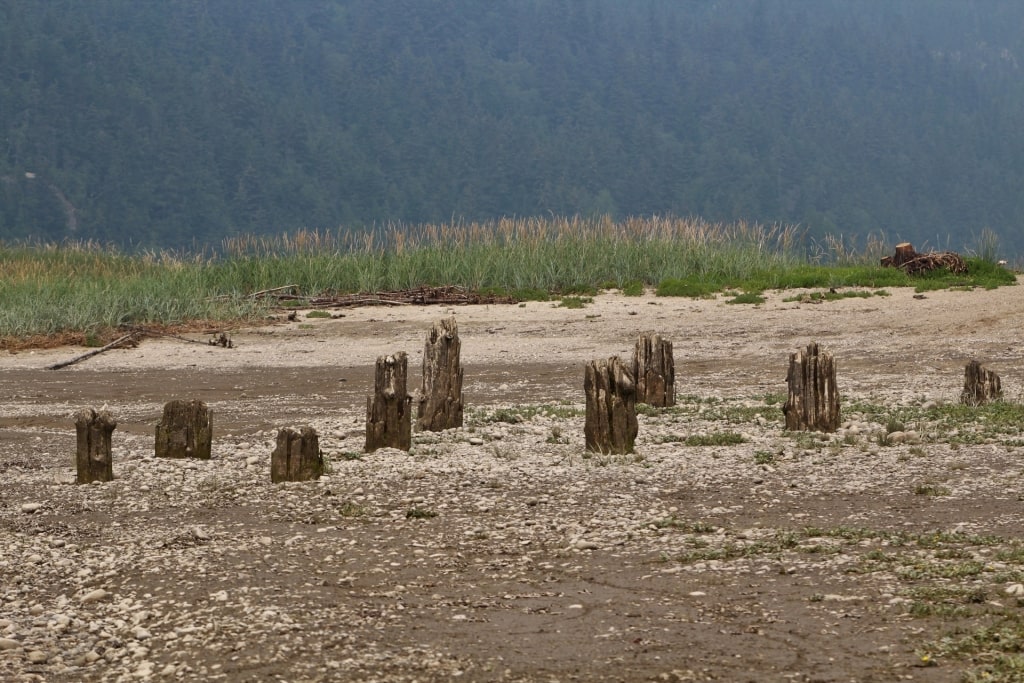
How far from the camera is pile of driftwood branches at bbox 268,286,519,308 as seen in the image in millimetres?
19578

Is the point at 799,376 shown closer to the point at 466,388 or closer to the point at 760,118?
the point at 466,388

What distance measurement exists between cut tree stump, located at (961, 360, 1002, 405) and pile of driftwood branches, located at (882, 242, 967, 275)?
1011 centimetres

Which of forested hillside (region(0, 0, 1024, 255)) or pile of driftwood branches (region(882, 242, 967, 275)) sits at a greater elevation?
forested hillside (region(0, 0, 1024, 255))

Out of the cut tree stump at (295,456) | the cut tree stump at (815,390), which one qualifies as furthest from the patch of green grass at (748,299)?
the cut tree stump at (295,456)

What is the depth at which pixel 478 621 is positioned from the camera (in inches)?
214

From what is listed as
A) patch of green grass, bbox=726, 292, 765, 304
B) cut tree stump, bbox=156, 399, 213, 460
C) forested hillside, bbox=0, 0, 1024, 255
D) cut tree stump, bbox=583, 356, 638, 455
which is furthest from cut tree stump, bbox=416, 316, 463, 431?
forested hillside, bbox=0, 0, 1024, 255

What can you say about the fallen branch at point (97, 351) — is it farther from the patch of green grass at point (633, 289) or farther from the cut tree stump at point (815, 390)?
the cut tree stump at point (815, 390)

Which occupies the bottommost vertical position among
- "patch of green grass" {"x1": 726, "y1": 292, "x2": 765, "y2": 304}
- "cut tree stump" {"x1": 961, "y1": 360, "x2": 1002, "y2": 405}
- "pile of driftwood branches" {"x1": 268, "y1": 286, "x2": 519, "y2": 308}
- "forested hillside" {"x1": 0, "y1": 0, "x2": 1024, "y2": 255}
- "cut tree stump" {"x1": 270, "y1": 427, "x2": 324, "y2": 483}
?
"cut tree stump" {"x1": 270, "y1": 427, "x2": 324, "y2": 483}

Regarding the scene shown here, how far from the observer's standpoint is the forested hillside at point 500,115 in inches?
2183

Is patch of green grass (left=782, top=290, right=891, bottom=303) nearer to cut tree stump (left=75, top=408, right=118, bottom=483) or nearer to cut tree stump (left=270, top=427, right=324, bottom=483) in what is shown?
cut tree stump (left=270, top=427, right=324, bottom=483)

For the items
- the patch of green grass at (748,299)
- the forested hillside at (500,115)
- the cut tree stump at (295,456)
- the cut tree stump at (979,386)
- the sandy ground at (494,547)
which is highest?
the forested hillside at (500,115)

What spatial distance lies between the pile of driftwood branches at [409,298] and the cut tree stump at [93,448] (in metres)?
11.5

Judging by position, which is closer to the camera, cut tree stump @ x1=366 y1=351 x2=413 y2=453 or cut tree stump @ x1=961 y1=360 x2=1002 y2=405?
cut tree stump @ x1=366 y1=351 x2=413 y2=453

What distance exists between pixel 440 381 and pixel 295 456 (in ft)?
5.90
